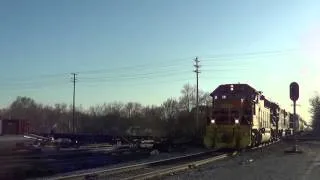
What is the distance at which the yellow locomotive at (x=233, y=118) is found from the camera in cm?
3138

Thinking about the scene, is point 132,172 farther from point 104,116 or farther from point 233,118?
point 104,116

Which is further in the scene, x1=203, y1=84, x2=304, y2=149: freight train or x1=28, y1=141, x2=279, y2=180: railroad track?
x1=203, y1=84, x2=304, y2=149: freight train

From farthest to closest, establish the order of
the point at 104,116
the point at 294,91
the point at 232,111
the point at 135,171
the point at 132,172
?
the point at 104,116 < the point at 294,91 < the point at 232,111 < the point at 135,171 < the point at 132,172

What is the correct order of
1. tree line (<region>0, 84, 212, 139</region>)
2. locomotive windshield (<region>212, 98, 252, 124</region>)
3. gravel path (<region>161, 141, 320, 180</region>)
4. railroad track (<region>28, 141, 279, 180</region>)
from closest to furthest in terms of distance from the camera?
railroad track (<region>28, 141, 279, 180</region>), gravel path (<region>161, 141, 320, 180</region>), locomotive windshield (<region>212, 98, 252, 124</region>), tree line (<region>0, 84, 212, 139</region>)

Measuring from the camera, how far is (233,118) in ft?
104

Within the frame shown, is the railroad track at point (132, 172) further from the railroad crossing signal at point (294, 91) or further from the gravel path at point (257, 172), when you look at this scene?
the railroad crossing signal at point (294, 91)

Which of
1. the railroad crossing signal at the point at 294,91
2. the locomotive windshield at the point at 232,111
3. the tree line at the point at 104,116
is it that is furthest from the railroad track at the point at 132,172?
the tree line at the point at 104,116

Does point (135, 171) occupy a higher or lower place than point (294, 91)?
lower

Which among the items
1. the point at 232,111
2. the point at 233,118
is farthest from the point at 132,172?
the point at 232,111

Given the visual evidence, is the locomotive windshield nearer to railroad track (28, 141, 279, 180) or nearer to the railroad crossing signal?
the railroad crossing signal

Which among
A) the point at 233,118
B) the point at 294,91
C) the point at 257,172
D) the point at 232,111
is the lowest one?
the point at 257,172

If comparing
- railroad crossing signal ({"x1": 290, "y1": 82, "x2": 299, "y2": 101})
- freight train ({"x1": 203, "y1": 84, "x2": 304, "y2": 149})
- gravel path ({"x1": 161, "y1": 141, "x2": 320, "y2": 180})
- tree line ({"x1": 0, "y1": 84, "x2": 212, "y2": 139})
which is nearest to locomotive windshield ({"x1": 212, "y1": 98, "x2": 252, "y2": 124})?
freight train ({"x1": 203, "y1": 84, "x2": 304, "y2": 149})

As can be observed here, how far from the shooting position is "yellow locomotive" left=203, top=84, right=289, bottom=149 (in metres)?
31.4

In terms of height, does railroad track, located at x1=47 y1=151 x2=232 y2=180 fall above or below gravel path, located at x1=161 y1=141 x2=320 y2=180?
above
